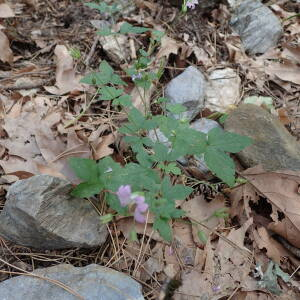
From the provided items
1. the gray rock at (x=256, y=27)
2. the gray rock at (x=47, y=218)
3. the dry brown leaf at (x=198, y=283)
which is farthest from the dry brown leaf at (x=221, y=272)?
the gray rock at (x=256, y=27)

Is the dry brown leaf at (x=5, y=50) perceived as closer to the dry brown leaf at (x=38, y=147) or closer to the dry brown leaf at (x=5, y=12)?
the dry brown leaf at (x=5, y=12)

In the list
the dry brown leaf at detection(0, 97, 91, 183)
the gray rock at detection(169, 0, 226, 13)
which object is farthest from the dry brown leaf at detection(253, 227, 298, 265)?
the gray rock at detection(169, 0, 226, 13)

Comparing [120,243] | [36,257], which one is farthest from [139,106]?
[36,257]

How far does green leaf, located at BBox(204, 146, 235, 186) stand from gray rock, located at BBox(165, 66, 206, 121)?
80cm

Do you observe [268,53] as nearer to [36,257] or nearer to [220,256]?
[220,256]

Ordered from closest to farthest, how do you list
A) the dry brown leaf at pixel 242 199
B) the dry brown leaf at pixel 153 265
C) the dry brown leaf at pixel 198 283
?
the dry brown leaf at pixel 198 283 → the dry brown leaf at pixel 153 265 → the dry brown leaf at pixel 242 199

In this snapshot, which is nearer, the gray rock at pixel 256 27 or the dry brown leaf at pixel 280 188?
the dry brown leaf at pixel 280 188

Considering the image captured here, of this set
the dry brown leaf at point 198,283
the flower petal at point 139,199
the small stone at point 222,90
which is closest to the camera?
the flower petal at point 139,199

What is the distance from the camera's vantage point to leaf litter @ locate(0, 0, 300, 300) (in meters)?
1.72

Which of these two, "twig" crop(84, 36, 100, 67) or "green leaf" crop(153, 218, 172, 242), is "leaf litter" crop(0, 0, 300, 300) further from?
"green leaf" crop(153, 218, 172, 242)

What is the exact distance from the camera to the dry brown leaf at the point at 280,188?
1.87m

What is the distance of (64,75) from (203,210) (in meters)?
1.47

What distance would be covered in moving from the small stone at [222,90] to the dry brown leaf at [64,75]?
0.96 m

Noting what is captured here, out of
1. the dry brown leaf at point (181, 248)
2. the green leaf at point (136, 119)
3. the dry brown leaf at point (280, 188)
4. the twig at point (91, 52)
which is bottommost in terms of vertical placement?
the dry brown leaf at point (181, 248)
